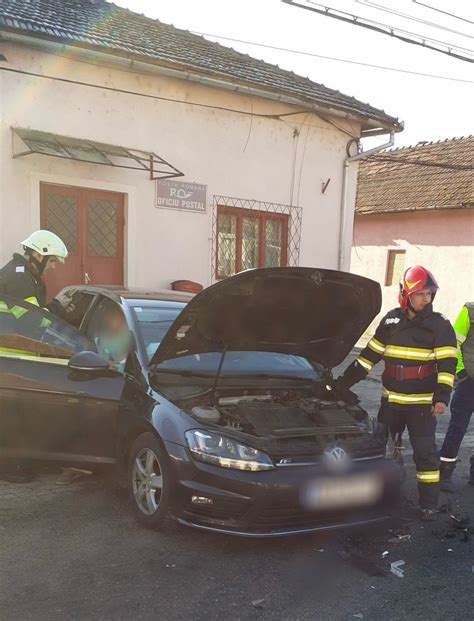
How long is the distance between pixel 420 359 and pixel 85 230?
6.08 m

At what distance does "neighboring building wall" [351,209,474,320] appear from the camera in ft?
48.2

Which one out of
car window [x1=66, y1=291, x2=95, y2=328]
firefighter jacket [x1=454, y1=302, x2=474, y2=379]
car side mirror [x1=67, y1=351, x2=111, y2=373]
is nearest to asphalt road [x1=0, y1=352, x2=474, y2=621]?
car side mirror [x1=67, y1=351, x2=111, y2=373]

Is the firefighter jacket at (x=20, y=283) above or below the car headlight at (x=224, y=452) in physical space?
above

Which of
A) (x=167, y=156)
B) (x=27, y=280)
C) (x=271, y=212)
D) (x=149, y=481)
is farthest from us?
(x=271, y=212)

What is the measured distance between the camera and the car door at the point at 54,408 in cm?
369

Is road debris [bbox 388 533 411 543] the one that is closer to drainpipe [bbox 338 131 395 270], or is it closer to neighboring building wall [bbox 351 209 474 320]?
drainpipe [bbox 338 131 395 270]

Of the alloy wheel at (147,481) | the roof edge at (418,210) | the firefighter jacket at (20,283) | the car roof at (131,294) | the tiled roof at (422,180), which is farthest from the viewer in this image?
the tiled roof at (422,180)

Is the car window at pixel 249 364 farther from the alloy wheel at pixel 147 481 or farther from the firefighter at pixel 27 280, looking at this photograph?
the firefighter at pixel 27 280

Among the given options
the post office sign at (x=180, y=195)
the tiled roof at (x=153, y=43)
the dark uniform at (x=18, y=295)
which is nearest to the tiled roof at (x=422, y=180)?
the tiled roof at (x=153, y=43)

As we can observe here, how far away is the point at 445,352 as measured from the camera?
3758mm

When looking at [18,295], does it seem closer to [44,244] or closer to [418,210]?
[44,244]

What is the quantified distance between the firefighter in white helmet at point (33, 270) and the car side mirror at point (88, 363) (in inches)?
37.4

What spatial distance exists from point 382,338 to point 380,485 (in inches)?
45.7

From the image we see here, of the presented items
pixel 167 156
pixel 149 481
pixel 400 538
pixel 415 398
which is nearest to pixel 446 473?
pixel 415 398
